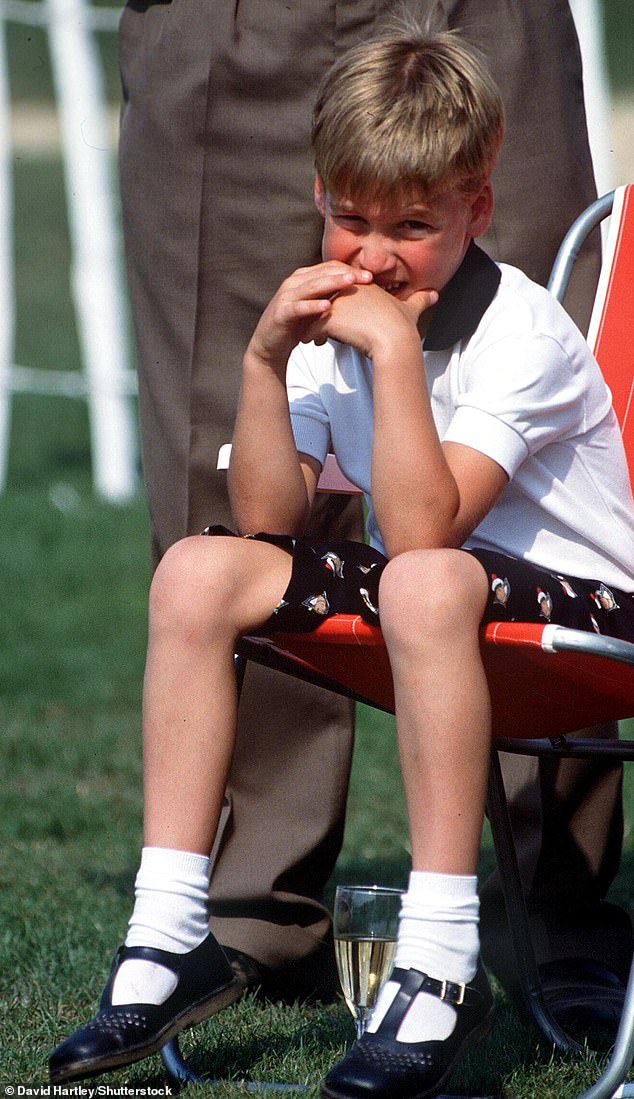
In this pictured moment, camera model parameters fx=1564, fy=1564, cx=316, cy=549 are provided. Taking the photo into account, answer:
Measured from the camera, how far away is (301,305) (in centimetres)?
194

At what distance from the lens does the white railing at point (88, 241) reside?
645cm

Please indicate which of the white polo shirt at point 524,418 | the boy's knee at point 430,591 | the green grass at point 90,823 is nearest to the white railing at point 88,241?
the green grass at point 90,823

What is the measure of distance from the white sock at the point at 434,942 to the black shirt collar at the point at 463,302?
72cm

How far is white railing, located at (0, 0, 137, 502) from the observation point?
21.2ft

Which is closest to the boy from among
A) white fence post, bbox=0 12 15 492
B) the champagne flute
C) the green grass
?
the champagne flute

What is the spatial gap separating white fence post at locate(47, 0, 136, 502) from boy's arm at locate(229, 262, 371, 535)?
4.65m

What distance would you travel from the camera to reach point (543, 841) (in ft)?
8.07

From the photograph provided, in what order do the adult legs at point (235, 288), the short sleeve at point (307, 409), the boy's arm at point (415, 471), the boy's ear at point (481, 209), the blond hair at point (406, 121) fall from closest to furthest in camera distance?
the boy's arm at point (415, 471) < the blond hair at point (406, 121) < the boy's ear at point (481, 209) < the short sleeve at point (307, 409) < the adult legs at point (235, 288)

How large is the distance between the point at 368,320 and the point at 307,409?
0.31 m

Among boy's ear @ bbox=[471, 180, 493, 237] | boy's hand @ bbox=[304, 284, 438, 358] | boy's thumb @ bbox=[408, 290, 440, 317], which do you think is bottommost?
boy's hand @ bbox=[304, 284, 438, 358]

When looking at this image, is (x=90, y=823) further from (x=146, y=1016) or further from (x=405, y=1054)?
(x=405, y=1054)

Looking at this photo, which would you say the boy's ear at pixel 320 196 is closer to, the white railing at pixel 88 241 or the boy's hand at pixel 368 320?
the boy's hand at pixel 368 320

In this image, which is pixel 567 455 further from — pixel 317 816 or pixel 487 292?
pixel 317 816

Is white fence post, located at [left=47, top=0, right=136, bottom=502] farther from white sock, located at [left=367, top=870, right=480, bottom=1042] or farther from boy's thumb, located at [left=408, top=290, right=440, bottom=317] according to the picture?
white sock, located at [left=367, top=870, right=480, bottom=1042]
